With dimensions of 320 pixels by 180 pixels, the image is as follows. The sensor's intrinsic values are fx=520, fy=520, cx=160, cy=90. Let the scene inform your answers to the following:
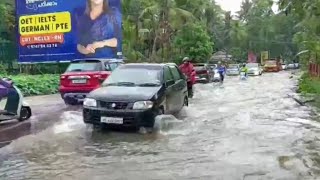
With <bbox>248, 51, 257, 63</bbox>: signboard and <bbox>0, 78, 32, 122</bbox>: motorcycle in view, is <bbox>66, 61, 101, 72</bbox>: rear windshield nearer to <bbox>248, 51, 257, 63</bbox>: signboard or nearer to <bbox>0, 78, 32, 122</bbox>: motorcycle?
<bbox>0, 78, 32, 122</bbox>: motorcycle

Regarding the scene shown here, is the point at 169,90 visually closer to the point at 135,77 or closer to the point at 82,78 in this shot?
the point at 135,77

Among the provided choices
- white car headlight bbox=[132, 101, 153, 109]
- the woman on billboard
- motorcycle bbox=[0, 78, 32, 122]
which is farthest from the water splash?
the woman on billboard

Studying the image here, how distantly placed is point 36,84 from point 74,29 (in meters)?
3.52

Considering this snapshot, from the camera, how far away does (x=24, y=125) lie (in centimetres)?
1188

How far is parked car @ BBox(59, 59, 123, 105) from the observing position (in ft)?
50.6

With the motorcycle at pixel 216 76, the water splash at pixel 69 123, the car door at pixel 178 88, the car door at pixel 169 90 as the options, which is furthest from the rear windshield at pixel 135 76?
the motorcycle at pixel 216 76

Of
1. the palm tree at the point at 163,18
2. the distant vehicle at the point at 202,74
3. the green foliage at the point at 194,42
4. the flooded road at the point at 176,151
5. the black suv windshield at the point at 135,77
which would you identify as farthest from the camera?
the green foliage at the point at 194,42

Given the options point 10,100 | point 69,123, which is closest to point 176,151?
point 69,123

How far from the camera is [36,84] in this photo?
21.8 m

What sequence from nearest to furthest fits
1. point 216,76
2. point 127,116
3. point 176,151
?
point 176,151
point 127,116
point 216,76

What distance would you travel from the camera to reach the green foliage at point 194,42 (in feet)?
158

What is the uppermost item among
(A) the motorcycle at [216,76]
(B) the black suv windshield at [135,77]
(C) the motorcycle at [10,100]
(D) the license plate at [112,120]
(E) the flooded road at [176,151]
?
(B) the black suv windshield at [135,77]

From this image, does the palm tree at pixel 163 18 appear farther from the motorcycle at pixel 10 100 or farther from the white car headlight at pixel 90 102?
the white car headlight at pixel 90 102

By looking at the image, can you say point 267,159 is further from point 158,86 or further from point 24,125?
point 24,125
